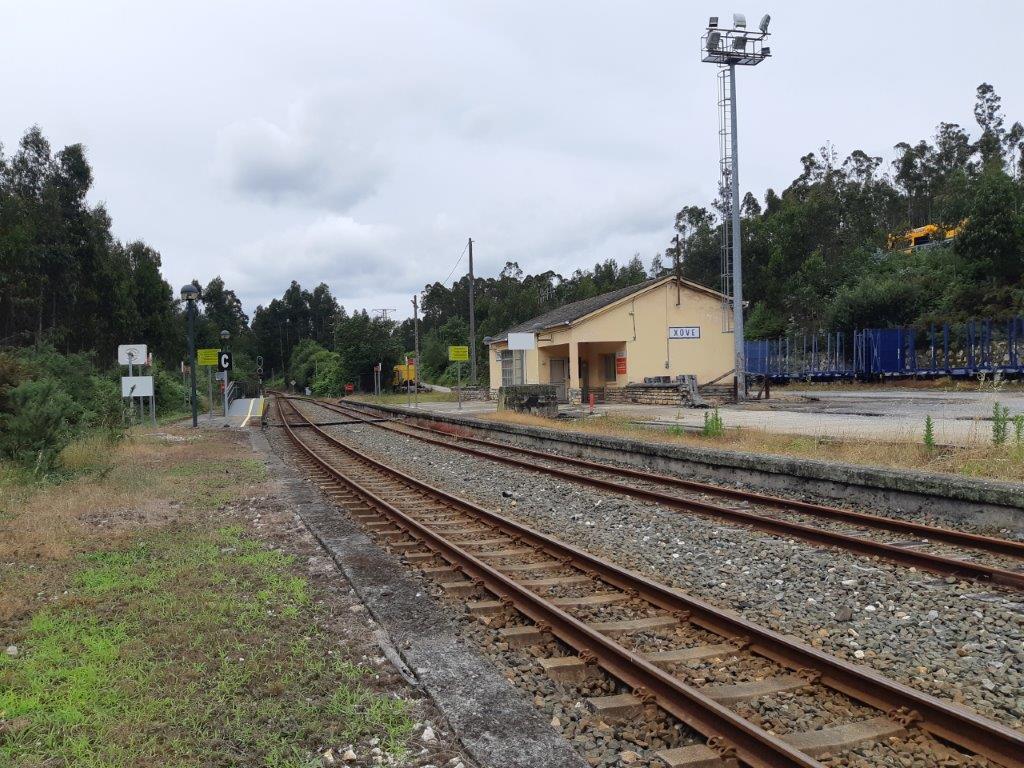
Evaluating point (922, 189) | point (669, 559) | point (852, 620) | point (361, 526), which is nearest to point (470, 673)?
point (852, 620)

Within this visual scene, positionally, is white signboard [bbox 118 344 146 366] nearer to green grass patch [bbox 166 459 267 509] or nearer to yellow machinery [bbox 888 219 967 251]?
green grass patch [bbox 166 459 267 509]

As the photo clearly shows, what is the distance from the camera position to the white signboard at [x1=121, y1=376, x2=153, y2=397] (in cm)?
2120

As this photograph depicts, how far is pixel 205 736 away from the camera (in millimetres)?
3352

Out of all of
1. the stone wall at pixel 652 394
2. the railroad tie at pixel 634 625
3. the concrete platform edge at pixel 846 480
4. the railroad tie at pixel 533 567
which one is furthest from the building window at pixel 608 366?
the railroad tie at pixel 634 625

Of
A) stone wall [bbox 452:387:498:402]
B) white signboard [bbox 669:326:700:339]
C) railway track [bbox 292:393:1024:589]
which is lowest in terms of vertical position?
railway track [bbox 292:393:1024:589]

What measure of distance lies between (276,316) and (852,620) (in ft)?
442

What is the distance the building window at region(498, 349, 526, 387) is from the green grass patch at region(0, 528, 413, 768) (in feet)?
102

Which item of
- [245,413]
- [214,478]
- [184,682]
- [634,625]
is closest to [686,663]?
[634,625]

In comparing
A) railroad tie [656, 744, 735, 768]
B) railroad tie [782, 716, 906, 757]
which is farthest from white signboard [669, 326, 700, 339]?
railroad tie [656, 744, 735, 768]

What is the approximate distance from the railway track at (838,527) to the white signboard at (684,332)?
22714 millimetres

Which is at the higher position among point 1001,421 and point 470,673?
point 1001,421

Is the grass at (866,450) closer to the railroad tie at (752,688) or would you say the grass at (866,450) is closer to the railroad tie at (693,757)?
the railroad tie at (752,688)

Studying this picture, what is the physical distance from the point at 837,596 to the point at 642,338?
2929 cm

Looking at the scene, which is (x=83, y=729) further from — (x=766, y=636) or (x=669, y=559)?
(x=669, y=559)
